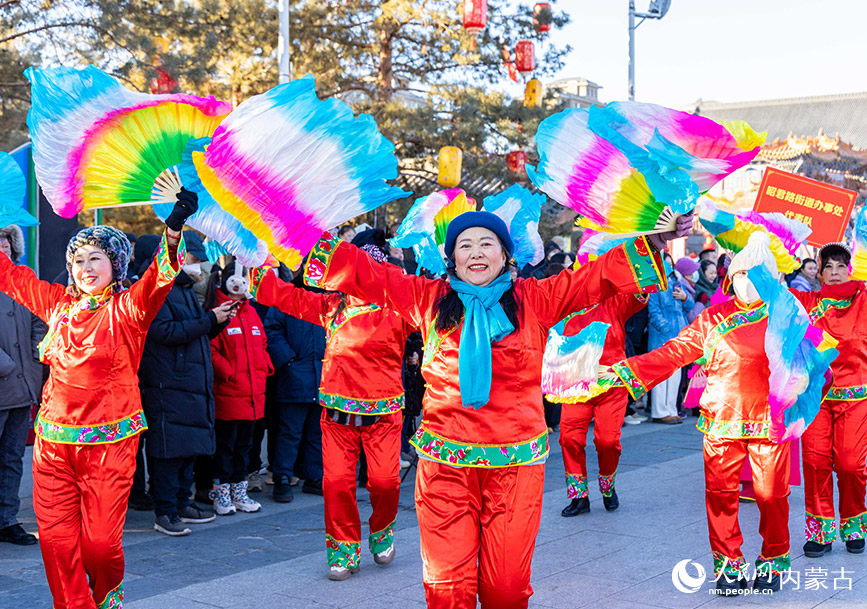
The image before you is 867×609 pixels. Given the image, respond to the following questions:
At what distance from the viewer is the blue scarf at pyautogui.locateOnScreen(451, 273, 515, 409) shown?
10.3 ft

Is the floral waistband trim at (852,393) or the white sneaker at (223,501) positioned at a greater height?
the floral waistband trim at (852,393)

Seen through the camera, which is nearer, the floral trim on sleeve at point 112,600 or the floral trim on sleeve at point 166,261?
the floral trim on sleeve at point 166,261

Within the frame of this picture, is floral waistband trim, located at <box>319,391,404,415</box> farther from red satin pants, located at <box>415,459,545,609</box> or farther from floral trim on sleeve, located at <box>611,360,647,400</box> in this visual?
red satin pants, located at <box>415,459,545,609</box>

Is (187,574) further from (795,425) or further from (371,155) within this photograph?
(795,425)

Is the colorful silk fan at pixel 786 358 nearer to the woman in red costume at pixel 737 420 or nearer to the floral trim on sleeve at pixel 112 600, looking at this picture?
the woman in red costume at pixel 737 420

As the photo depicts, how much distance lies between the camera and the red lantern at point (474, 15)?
13.4 meters

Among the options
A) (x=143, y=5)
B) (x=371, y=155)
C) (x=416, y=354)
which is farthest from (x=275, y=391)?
(x=143, y=5)

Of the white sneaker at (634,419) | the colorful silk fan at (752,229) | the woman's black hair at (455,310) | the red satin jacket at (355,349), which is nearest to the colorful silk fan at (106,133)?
the woman's black hair at (455,310)

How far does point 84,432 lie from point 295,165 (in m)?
1.57

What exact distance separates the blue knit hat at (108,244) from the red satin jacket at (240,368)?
2.16 meters

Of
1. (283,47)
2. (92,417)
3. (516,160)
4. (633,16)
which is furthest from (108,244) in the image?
(633,16)

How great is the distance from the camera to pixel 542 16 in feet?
52.0

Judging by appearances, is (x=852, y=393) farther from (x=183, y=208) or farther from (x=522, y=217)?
(x=183, y=208)

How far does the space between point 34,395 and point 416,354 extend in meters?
2.62
